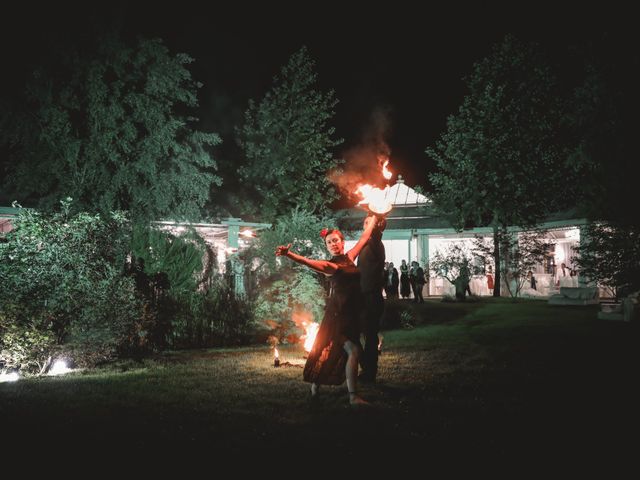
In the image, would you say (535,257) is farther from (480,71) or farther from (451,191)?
(480,71)

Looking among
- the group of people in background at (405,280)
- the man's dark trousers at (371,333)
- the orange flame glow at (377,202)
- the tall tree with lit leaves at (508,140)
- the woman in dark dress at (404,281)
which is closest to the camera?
the orange flame glow at (377,202)

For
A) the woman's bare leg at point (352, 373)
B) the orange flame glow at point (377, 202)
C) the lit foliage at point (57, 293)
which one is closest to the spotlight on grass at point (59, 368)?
the lit foliage at point (57, 293)

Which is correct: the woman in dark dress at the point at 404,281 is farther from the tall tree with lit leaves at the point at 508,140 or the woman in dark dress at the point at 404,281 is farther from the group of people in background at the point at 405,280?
the tall tree with lit leaves at the point at 508,140

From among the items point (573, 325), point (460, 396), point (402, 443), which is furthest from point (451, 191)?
point (402, 443)

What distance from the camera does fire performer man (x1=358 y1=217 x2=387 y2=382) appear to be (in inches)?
262

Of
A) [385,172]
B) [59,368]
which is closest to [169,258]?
[59,368]

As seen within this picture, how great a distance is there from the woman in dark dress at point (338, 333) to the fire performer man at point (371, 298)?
1.00 meters

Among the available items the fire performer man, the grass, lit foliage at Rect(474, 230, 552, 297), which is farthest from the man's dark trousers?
lit foliage at Rect(474, 230, 552, 297)

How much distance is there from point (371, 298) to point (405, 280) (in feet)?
51.3

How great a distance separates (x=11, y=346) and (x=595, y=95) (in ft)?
50.3

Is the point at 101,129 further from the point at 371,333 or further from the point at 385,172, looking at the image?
the point at 371,333

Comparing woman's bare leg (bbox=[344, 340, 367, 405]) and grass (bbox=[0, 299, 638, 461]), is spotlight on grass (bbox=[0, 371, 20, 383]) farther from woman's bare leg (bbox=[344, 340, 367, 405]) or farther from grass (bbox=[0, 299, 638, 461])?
woman's bare leg (bbox=[344, 340, 367, 405])

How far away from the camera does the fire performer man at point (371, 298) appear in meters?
6.66

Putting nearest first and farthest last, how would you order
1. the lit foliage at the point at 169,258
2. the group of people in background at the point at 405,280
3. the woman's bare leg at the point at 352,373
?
the woman's bare leg at the point at 352,373
the lit foliage at the point at 169,258
the group of people in background at the point at 405,280
